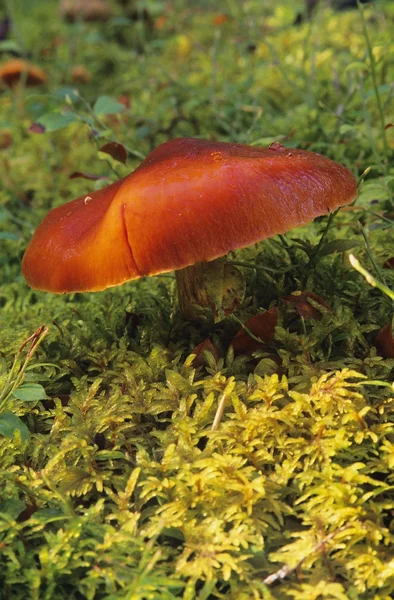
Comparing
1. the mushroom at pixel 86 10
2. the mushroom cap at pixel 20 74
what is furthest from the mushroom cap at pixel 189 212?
the mushroom at pixel 86 10

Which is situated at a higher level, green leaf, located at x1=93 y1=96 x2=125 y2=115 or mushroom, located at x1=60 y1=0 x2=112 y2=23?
mushroom, located at x1=60 y1=0 x2=112 y2=23

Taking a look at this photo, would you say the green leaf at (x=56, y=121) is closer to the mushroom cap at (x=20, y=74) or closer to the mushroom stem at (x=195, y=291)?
the mushroom stem at (x=195, y=291)

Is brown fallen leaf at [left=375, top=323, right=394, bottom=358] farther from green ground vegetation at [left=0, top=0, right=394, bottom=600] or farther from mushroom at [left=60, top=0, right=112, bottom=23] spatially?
mushroom at [left=60, top=0, right=112, bottom=23]

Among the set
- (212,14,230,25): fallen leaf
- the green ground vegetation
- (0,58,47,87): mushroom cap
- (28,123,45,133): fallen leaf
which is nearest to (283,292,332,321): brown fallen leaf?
the green ground vegetation

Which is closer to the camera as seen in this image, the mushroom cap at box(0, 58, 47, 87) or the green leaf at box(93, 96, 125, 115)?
the green leaf at box(93, 96, 125, 115)

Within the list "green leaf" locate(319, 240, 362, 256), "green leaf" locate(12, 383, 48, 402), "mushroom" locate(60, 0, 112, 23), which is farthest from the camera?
"mushroom" locate(60, 0, 112, 23)

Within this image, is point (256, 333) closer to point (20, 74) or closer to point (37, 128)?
point (37, 128)
